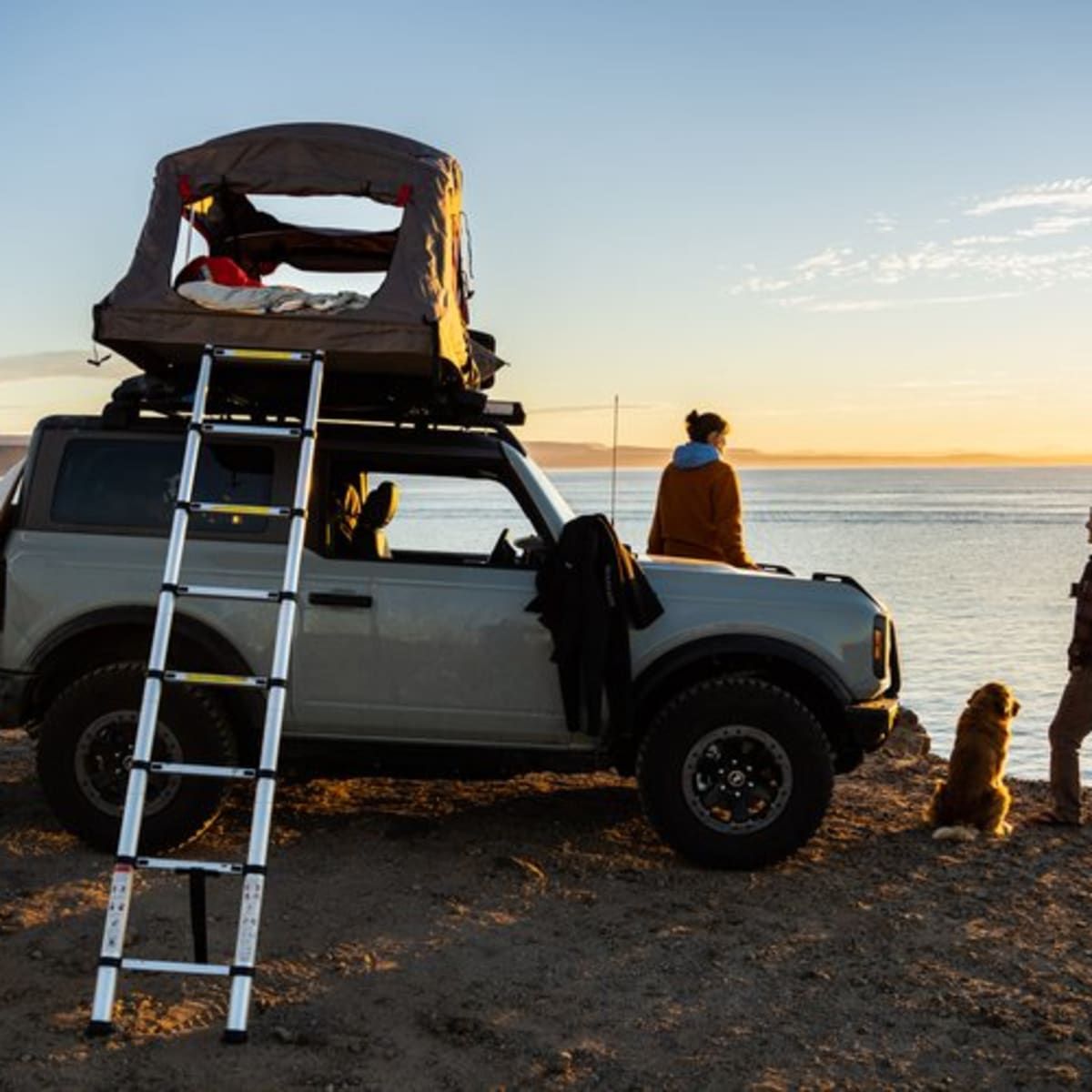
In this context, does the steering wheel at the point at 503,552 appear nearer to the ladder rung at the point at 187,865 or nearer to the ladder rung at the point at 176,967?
the ladder rung at the point at 187,865

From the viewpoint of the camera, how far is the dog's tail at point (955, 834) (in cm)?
758

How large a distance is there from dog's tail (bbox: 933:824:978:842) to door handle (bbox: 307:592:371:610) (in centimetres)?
322

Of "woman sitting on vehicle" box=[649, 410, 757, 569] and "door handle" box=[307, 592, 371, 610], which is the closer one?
"door handle" box=[307, 592, 371, 610]

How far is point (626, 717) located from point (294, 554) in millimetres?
2029

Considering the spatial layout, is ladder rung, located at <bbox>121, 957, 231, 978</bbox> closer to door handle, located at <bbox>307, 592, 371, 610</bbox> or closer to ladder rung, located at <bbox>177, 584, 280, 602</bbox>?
ladder rung, located at <bbox>177, 584, 280, 602</bbox>

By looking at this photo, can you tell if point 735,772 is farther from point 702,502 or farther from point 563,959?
point 702,502

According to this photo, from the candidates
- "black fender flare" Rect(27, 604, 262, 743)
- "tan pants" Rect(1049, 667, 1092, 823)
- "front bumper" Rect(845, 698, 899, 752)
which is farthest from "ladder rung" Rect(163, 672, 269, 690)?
"tan pants" Rect(1049, 667, 1092, 823)

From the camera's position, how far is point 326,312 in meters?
6.11

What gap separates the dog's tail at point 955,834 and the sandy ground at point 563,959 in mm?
61

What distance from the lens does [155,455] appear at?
6.93 metres

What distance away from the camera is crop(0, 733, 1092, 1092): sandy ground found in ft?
15.6

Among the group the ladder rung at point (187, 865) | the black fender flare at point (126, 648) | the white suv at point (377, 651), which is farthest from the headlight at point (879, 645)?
the ladder rung at point (187, 865)

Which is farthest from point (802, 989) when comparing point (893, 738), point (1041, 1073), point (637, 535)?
point (637, 535)

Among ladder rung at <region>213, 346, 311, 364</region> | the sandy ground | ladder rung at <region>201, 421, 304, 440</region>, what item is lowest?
Result: the sandy ground
